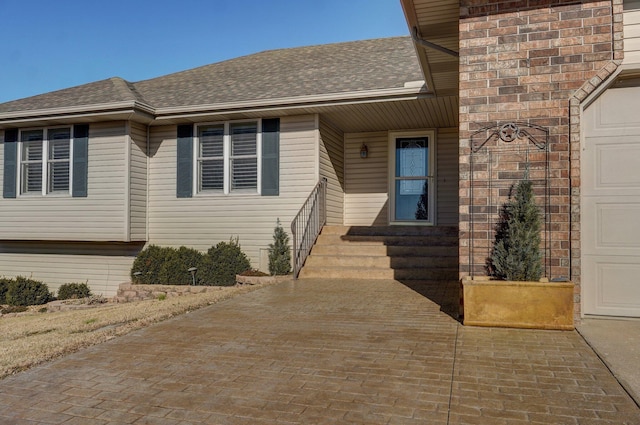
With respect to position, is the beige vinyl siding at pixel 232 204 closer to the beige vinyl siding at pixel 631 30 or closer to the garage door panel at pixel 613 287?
the garage door panel at pixel 613 287

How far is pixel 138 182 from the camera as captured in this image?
1055 centimetres

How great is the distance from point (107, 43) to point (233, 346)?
22.8m

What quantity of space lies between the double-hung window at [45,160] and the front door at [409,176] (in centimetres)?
732

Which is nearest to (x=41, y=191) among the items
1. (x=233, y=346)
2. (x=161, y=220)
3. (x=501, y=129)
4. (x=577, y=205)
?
(x=161, y=220)

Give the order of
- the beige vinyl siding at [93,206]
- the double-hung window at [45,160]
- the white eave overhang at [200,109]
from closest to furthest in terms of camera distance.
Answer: the white eave overhang at [200,109], the beige vinyl siding at [93,206], the double-hung window at [45,160]

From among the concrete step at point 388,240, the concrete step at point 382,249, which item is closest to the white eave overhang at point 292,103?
the concrete step at point 388,240

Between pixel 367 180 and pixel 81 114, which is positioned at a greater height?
pixel 81 114

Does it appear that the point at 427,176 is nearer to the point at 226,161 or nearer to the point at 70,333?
the point at 226,161

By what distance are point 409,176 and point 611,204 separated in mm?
5985

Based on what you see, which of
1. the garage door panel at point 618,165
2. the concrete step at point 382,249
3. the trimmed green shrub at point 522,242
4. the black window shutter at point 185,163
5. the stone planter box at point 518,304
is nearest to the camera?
the stone planter box at point 518,304

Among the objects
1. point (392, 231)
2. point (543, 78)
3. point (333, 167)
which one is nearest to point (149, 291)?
point (333, 167)

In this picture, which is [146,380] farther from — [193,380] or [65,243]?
[65,243]

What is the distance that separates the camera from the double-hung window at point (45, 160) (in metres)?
10.8

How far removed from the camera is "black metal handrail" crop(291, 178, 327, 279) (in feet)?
29.0
